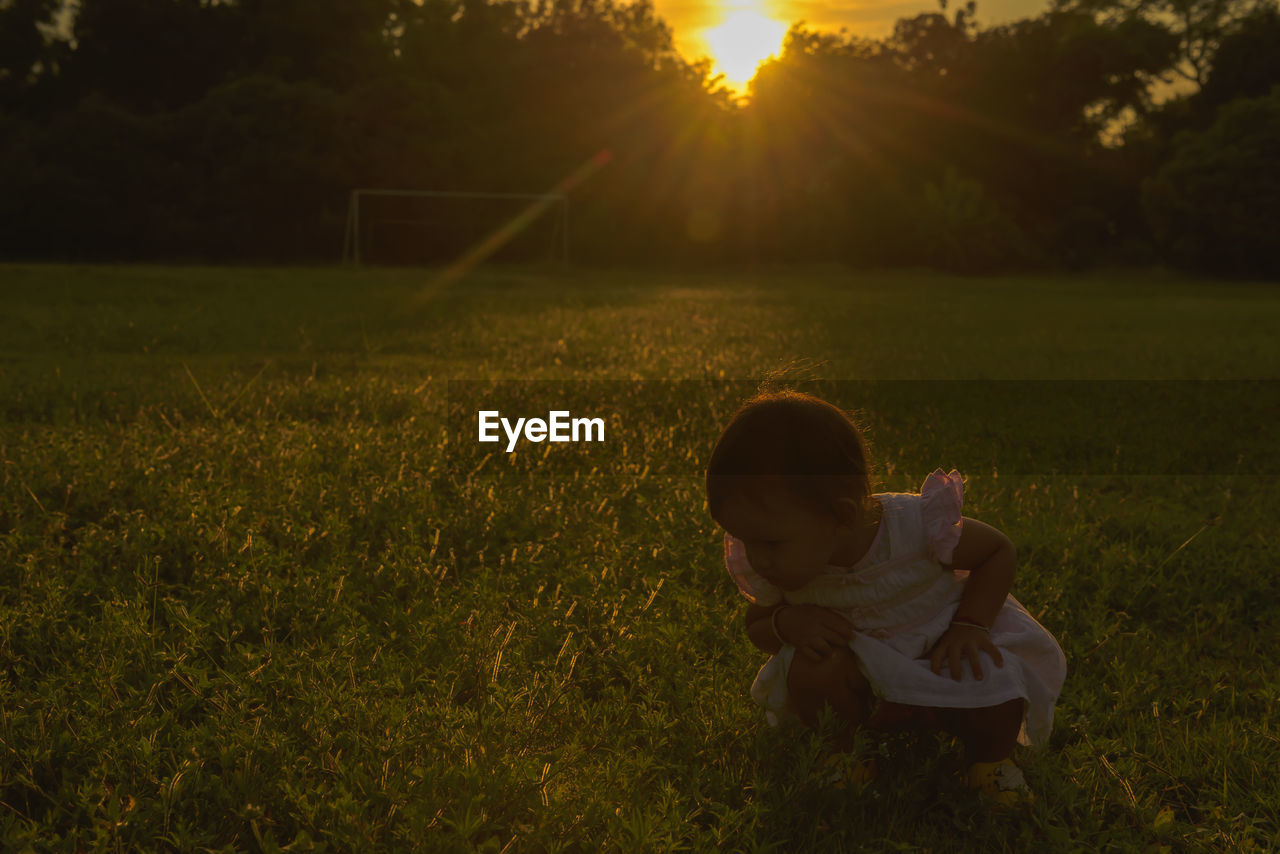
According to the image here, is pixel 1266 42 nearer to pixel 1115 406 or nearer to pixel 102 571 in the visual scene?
pixel 1115 406

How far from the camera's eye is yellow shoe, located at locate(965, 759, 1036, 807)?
2.25 metres

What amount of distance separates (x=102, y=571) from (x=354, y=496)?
1.00 metres

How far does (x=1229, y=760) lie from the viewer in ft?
8.01

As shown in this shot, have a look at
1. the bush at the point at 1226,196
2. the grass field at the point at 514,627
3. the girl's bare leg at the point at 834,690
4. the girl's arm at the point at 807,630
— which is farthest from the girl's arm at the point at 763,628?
the bush at the point at 1226,196

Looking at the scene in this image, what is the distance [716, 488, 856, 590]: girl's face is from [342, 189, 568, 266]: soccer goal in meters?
30.6

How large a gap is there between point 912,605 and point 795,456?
1.73 ft

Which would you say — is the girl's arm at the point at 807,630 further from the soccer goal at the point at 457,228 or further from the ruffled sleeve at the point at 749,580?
the soccer goal at the point at 457,228

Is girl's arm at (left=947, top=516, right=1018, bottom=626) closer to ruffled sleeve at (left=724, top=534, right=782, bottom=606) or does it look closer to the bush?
ruffled sleeve at (left=724, top=534, right=782, bottom=606)

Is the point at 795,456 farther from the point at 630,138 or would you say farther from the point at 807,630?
the point at 630,138

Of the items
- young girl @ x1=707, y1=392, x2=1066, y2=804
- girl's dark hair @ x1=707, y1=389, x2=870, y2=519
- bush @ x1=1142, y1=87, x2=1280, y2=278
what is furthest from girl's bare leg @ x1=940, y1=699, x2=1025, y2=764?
bush @ x1=1142, y1=87, x2=1280, y2=278

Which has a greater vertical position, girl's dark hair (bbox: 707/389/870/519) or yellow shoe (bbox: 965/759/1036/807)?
girl's dark hair (bbox: 707/389/870/519)

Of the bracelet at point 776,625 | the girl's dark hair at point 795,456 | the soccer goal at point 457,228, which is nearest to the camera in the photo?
the girl's dark hair at point 795,456

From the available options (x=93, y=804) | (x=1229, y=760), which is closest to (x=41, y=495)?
(x=93, y=804)

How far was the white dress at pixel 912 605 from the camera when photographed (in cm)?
230
